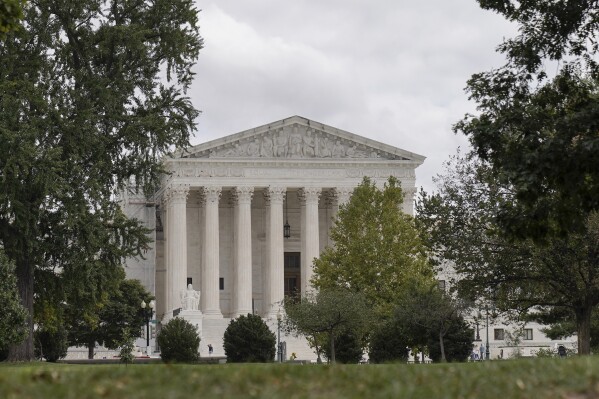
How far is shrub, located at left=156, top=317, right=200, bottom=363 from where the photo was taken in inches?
2334

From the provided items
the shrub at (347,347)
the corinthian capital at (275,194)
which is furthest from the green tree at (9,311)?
the corinthian capital at (275,194)

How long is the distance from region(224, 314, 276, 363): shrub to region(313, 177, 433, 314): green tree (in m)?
4.29

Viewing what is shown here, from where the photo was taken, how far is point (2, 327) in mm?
37625

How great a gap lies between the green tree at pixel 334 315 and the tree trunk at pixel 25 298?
15.1 metres

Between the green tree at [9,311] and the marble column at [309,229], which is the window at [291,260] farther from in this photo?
the green tree at [9,311]

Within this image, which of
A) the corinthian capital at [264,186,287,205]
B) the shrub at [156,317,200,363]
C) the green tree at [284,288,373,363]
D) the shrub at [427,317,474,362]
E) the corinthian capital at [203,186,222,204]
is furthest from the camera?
the corinthian capital at [264,186,287,205]

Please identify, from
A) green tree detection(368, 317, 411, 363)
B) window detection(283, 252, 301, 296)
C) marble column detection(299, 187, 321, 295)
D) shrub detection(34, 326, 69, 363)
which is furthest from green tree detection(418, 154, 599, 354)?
window detection(283, 252, 301, 296)

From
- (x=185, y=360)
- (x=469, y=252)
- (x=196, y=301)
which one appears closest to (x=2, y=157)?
(x=469, y=252)

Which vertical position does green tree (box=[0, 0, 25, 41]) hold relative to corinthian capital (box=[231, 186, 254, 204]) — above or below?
below

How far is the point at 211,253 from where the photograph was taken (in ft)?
301

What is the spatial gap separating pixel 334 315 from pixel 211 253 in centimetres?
4031

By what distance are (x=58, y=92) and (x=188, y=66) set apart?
5194mm

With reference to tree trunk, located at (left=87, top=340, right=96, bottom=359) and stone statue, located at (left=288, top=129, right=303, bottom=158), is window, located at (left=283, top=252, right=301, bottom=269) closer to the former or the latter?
stone statue, located at (left=288, top=129, right=303, bottom=158)

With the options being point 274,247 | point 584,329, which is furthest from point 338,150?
point 584,329
